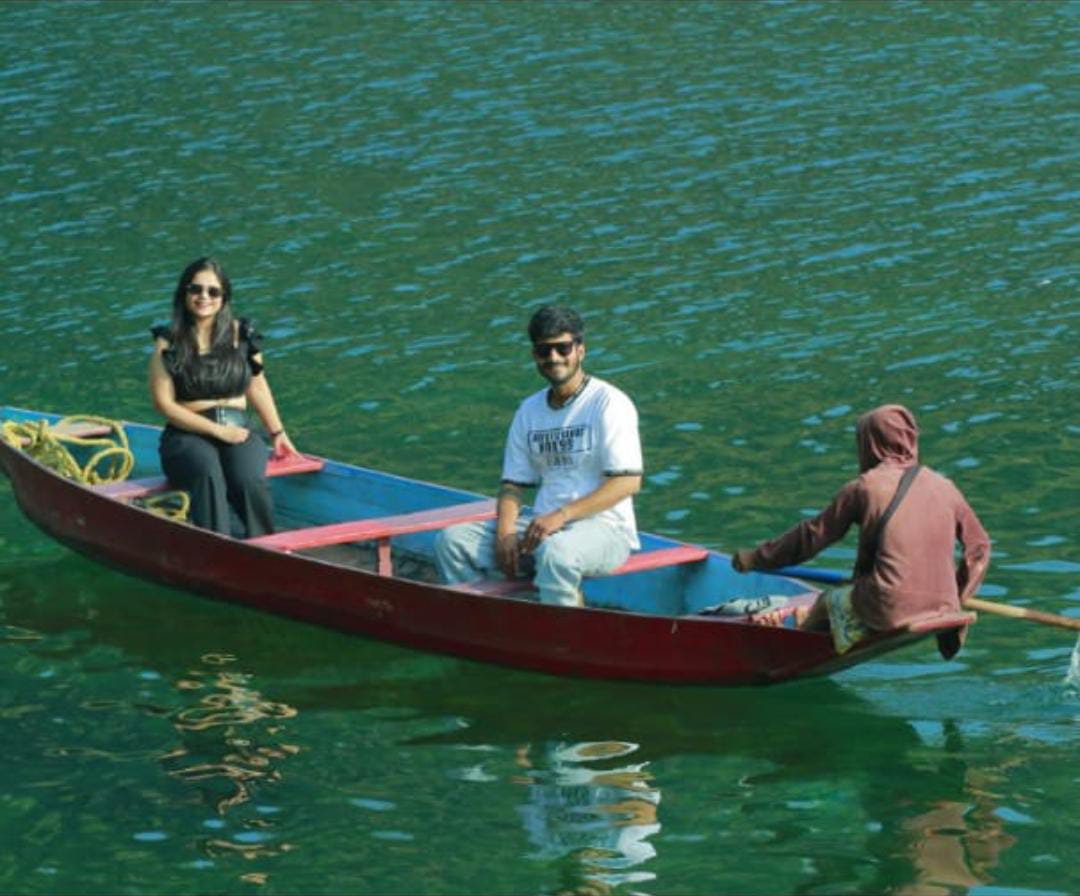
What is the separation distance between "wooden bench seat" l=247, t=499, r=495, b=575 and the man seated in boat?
3.10 feet

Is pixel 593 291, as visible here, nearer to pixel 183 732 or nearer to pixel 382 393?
pixel 382 393

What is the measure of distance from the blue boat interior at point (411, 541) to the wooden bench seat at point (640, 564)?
77 millimetres

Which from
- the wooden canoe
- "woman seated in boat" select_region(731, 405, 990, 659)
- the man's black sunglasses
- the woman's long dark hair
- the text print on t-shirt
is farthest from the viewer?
the woman's long dark hair

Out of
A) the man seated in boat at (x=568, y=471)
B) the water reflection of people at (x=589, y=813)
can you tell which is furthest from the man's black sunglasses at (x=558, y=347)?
the water reflection of people at (x=589, y=813)

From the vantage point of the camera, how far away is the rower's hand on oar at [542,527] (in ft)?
43.0

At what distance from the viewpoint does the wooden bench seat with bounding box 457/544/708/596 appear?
43.2 ft

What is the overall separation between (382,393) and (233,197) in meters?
7.65

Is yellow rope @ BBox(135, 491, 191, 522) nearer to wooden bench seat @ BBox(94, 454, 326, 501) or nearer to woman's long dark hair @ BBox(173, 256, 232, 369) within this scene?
wooden bench seat @ BBox(94, 454, 326, 501)

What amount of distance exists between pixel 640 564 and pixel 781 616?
3.69 feet

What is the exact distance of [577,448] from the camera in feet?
42.9

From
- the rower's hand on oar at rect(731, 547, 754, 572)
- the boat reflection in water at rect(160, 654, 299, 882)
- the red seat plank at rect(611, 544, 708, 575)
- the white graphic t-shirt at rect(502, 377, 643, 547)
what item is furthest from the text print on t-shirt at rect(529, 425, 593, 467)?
the boat reflection in water at rect(160, 654, 299, 882)

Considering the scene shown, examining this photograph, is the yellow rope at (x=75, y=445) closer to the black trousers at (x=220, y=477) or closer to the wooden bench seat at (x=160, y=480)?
the wooden bench seat at (x=160, y=480)

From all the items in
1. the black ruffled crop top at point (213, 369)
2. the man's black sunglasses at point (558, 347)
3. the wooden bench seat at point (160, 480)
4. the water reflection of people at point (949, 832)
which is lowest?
the water reflection of people at point (949, 832)

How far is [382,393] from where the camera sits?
18984 mm
